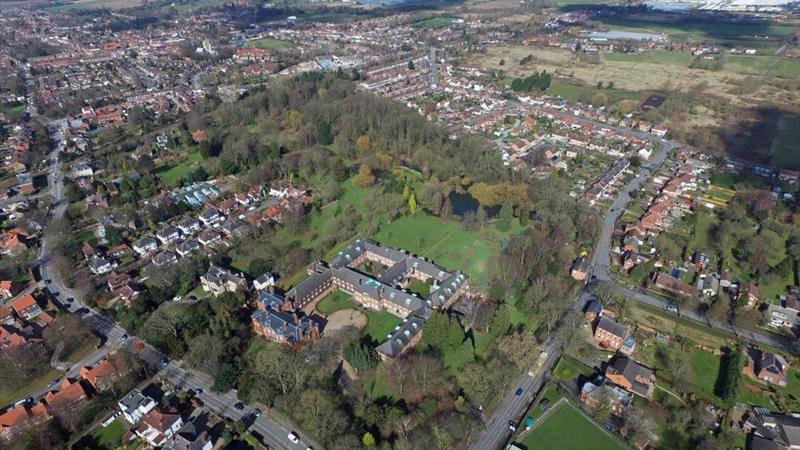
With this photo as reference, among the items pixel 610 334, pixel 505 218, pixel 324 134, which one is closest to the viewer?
pixel 610 334

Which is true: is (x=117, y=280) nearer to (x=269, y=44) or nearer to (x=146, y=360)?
(x=146, y=360)

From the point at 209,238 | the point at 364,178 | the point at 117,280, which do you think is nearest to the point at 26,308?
the point at 117,280

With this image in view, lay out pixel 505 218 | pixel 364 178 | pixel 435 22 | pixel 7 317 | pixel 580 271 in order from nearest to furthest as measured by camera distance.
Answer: pixel 7 317
pixel 580 271
pixel 505 218
pixel 364 178
pixel 435 22

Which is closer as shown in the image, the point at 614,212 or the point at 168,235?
the point at 168,235

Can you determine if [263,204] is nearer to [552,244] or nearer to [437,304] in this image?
[437,304]

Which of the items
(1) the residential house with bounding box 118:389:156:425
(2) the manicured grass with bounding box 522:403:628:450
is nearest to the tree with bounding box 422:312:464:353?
(2) the manicured grass with bounding box 522:403:628:450
